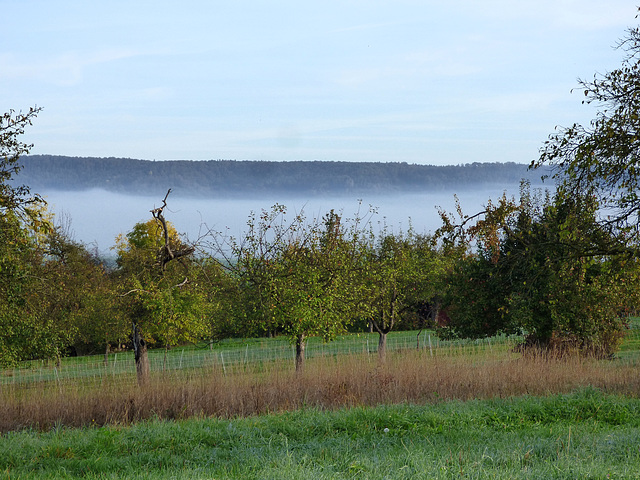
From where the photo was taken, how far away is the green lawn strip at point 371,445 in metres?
5.71

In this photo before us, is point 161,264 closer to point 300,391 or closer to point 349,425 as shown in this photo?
point 300,391

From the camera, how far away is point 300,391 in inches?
439

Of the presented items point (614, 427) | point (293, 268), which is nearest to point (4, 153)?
point (293, 268)

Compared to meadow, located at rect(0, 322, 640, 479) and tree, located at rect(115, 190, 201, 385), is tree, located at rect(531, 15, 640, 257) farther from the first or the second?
tree, located at rect(115, 190, 201, 385)

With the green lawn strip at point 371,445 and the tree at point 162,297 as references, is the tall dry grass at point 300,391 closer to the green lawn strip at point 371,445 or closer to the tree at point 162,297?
the green lawn strip at point 371,445

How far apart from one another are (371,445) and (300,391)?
3784 mm

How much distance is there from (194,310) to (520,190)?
12899mm

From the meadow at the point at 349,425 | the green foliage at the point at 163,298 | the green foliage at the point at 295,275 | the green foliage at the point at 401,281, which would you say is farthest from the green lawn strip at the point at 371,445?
the green foliage at the point at 401,281

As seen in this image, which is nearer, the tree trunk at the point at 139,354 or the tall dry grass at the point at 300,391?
the tall dry grass at the point at 300,391

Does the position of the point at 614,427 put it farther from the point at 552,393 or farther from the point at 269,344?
the point at 269,344

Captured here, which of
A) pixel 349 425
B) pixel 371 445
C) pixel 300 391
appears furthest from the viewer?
pixel 300 391

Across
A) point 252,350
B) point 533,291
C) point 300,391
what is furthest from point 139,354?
point 252,350

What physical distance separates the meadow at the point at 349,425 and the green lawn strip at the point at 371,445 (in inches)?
1.0

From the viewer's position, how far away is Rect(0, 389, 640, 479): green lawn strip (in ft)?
18.7
